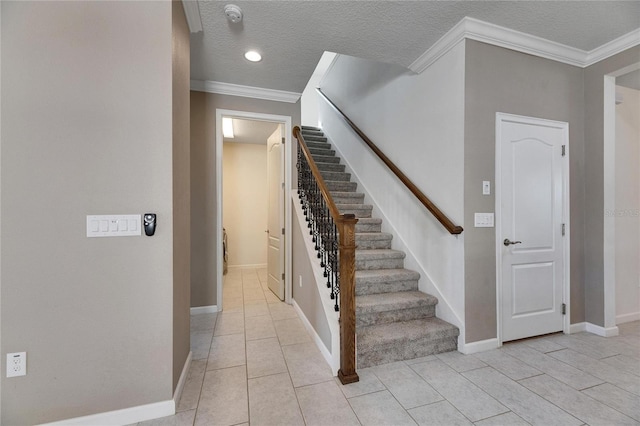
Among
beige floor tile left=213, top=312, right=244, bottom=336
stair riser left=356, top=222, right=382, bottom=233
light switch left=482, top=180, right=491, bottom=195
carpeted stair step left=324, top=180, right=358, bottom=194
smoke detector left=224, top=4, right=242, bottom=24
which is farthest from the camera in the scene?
carpeted stair step left=324, top=180, right=358, bottom=194

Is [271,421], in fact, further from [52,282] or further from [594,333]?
[594,333]

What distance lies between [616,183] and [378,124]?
8.91 ft

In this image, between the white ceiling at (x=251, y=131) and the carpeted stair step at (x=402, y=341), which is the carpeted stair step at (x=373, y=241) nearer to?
the carpeted stair step at (x=402, y=341)

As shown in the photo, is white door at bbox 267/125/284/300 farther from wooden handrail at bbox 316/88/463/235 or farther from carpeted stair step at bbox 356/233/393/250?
wooden handrail at bbox 316/88/463/235

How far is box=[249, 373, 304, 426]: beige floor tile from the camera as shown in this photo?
1.59 metres

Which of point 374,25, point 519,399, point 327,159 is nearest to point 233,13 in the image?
point 374,25

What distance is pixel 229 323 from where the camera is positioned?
3.04 metres

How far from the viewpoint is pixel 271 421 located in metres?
1.58

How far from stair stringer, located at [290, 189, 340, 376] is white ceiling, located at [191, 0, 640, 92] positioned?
1.75 m

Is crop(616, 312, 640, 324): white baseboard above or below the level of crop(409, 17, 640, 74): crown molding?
below

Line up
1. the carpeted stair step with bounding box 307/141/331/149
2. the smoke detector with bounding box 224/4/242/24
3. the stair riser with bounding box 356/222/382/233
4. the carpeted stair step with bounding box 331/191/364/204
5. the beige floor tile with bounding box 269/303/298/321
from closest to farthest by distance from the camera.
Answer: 1. the smoke detector with bounding box 224/4/242/24
2. the beige floor tile with bounding box 269/303/298/321
3. the stair riser with bounding box 356/222/382/233
4. the carpeted stair step with bounding box 331/191/364/204
5. the carpeted stair step with bounding box 307/141/331/149

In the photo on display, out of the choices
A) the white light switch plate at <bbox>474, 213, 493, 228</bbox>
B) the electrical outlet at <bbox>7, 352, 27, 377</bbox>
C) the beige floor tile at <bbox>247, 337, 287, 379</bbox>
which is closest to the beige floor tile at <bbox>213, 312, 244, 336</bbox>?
the beige floor tile at <bbox>247, 337, 287, 379</bbox>

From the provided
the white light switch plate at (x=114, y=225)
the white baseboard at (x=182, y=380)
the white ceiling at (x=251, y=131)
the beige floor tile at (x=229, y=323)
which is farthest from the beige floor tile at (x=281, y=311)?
the white ceiling at (x=251, y=131)

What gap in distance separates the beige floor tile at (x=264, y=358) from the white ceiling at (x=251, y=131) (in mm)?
3110
